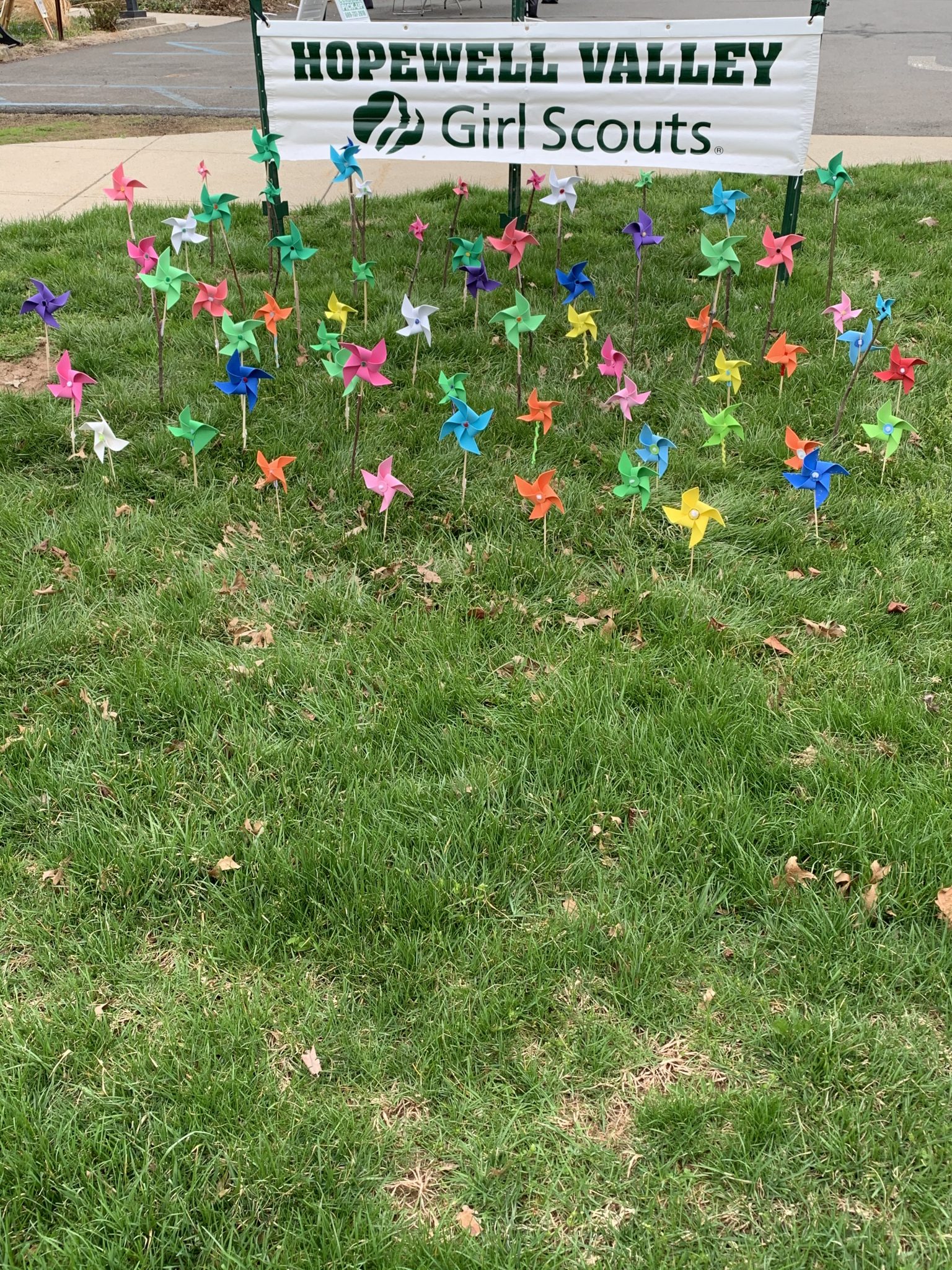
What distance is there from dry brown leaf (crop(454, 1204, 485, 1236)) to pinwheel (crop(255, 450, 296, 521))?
7.84 ft

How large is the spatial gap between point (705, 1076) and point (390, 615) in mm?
1705

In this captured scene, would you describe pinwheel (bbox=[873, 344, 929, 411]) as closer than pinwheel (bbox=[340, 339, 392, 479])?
No

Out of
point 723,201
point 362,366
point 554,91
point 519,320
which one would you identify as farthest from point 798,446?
point 554,91

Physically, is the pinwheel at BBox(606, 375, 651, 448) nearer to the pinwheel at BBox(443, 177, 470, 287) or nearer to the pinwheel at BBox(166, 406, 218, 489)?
the pinwheel at BBox(166, 406, 218, 489)

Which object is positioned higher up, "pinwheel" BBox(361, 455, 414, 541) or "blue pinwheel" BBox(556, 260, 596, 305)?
"blue pinwheel" BBox(556, 260, 596, 305)

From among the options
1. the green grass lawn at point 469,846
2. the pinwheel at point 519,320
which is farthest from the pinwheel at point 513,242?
the green grass lawn at point 469,846

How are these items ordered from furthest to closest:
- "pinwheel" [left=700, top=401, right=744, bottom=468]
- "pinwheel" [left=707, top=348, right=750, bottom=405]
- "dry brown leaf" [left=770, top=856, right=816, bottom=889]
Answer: "pinwheel" [left=707, top=348, right=750, bottom=405]
"pinwheel" [left=700, top=401, right=744, bottom=468]
"dry brown leaf" [left=770, top=856, right=816, bottom=889]

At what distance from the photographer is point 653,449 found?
11.5ft

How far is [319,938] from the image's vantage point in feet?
7.37

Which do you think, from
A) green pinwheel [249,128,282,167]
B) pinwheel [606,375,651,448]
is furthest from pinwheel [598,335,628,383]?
green pinwheel [249,128,282,167]

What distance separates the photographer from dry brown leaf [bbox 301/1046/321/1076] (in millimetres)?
1971

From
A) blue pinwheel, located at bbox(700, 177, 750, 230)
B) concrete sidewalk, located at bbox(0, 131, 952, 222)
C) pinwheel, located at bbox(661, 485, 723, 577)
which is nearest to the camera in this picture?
pinwheel, located at bbox(661, 485, 723, 577)

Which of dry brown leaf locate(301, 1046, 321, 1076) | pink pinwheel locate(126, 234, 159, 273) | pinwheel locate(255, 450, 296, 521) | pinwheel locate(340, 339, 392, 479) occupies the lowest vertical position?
dry brown leaf locate(301, 1046, 321, 1076)

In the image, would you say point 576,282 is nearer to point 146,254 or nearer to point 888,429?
point 888,429
